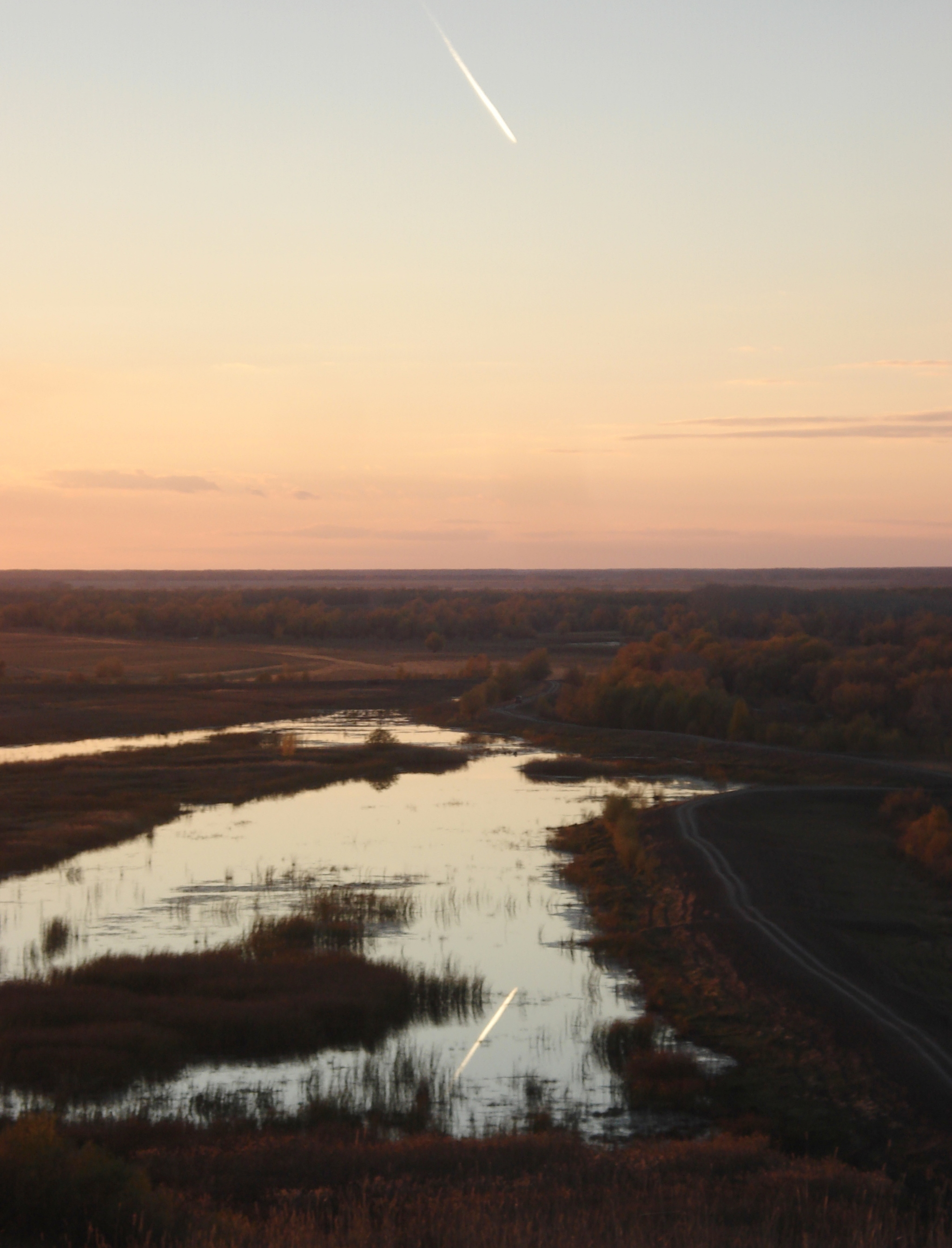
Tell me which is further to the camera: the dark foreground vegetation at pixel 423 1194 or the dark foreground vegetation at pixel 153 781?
the dark foreground vegetation at pixel 153 781

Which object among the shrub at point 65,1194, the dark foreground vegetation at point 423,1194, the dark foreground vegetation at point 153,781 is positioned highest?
the shrub at point 65,1194

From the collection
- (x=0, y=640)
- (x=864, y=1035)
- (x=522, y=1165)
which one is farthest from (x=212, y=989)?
(x=0, y=640)

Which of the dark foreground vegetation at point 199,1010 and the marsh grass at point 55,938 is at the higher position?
the dark foreground vegetation at point 199,1010

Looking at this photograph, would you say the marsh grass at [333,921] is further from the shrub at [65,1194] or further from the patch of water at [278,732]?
the patch of water at [278,732]

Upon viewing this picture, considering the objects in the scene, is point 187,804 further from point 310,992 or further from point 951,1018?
point 951,1018

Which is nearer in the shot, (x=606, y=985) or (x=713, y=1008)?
(x=713, y=1008)

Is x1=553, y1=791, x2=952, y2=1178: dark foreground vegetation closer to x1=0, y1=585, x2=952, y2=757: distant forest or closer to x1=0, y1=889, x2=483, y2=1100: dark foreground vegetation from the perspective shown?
x1=0, y1=889, x2=483, y2=1100: dark foreground vegetation

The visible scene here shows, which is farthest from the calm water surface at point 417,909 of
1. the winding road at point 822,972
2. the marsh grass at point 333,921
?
the winding road at point 822,972

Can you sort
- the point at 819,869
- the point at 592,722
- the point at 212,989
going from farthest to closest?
the point at 592,722
the point at 819,869
the point at 212,989
